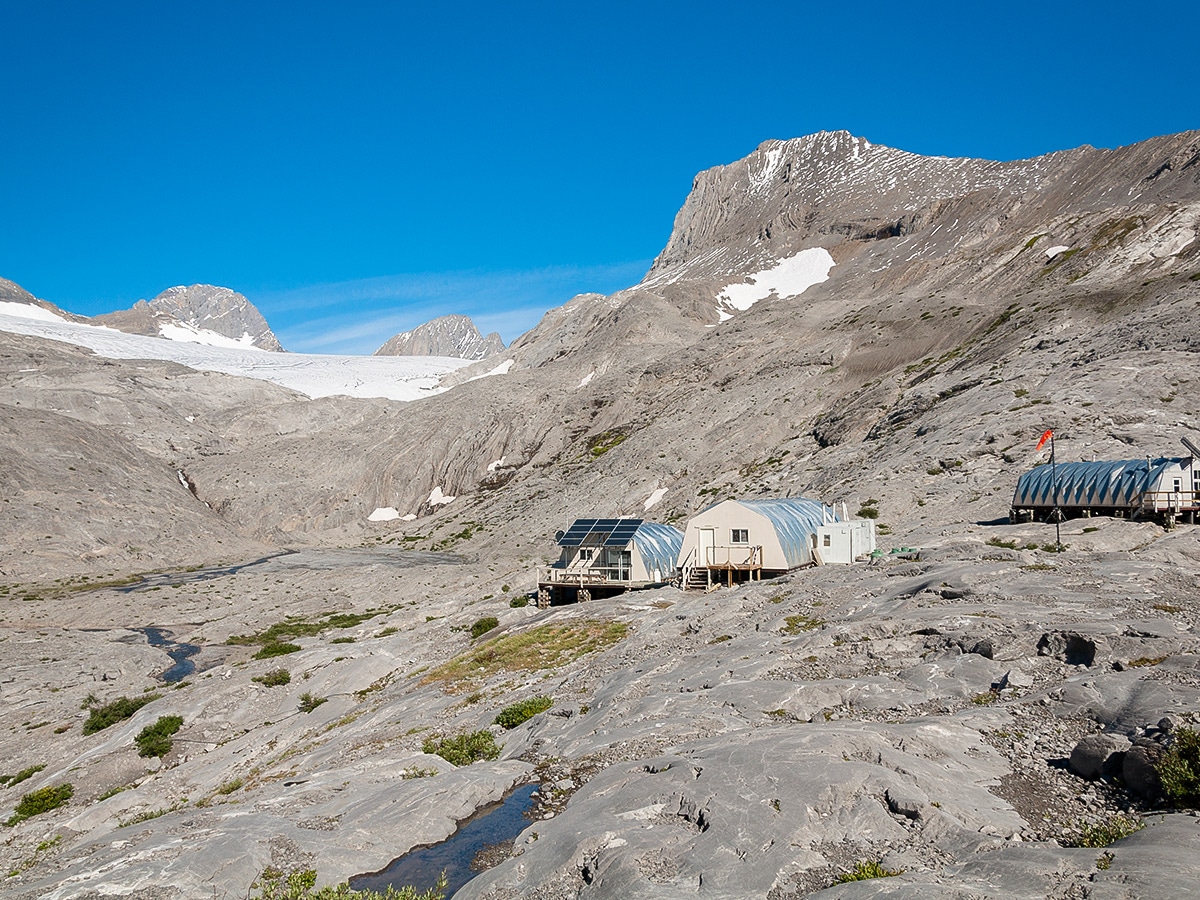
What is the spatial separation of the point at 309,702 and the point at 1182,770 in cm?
3060

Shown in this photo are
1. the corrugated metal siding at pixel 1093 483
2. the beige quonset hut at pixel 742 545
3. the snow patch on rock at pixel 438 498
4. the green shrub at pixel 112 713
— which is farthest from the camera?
the snow patch on rock at pixel 438 498

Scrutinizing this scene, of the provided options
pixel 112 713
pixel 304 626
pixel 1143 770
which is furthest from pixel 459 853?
pixel 304 626

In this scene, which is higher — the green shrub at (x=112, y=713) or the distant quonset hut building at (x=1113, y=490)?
the distant quonset hut building at (x=1113, y=490)

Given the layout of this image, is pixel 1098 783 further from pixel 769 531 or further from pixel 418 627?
pixel 418 627

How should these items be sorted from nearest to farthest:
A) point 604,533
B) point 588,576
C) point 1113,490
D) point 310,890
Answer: point 310,890, point 1113,490, point 588,576, point 604,533

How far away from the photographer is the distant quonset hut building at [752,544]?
41.5 meters

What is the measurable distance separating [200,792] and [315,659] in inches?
549

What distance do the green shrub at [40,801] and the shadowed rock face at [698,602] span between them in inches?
30.0

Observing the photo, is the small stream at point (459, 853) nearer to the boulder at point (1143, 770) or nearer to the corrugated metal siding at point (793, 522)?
the boulder at point (1143, 770)

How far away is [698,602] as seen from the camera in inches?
1367

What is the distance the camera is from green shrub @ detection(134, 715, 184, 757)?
1214 inches

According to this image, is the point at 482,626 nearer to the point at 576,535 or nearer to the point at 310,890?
the point at 576,535

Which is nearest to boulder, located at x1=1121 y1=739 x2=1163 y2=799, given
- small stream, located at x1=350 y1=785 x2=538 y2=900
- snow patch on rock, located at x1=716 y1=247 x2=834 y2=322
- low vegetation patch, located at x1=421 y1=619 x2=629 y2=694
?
small stream, located at x1=350 y1=785 x2=538 y2=900

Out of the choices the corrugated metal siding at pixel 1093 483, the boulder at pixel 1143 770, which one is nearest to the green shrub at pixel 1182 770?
the boulder at pixel 1143 770
